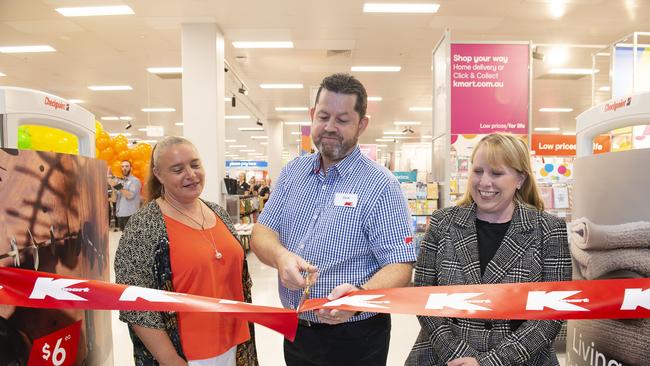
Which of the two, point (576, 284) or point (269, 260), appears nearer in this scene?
point (576, 284)

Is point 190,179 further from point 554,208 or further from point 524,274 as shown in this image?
point 554,208

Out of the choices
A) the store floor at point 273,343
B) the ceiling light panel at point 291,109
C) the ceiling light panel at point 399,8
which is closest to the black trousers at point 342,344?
the store floor at point 273,343

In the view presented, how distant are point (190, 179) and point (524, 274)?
53.4 inches

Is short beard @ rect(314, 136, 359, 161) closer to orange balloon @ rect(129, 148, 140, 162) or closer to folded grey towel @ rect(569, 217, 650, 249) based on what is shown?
folded grey towel @ rect(569, 217, 650, 249)

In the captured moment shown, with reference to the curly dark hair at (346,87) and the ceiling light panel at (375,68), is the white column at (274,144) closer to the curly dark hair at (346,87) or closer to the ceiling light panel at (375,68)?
the ceiling light panel at (375,68)

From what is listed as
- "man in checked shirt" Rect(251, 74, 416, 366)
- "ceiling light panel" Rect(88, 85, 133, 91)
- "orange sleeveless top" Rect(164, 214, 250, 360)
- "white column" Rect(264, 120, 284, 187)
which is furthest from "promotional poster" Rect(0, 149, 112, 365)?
"white column" Rect(264, 120, 284, 187)

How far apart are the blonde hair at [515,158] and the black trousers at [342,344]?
658mm

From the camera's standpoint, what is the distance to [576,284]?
141 centimetres

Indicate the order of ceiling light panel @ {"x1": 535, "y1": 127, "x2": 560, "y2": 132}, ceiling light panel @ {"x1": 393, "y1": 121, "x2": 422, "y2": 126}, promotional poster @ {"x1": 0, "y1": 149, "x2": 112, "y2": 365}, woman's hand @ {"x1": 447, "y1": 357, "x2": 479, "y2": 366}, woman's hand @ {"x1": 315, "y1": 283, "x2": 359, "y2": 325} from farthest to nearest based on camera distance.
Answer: ceiling light panel @ {"x1": 535, "y1": 127, "x2": 560, "y2": 132}
ceiling light panel @ {"x1": 393, "y1": 121, "x2": 422, "y2": 126}
woman's hand @ {"x1": 447, "y1": 357, "x2": 479, "y2": 366}
woman's hand @ {"x1": 315, "y1": 283, "x2": 359, "y2": 325}
promotional poster @ {"x1": 0, "y1": 149, "x2": 112, "y2": 365}

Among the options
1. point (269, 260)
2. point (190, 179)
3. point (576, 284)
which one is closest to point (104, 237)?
point (190, 179)

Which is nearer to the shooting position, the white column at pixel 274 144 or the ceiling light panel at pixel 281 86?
the ceiling light panel at pixel 281 86

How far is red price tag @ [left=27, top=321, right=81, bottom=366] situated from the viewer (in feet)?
4.44

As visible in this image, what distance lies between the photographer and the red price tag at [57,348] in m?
1.35

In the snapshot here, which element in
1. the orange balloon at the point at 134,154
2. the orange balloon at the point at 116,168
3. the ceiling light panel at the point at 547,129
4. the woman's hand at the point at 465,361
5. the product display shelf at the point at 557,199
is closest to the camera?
the woman's hand at the point at 465,361
